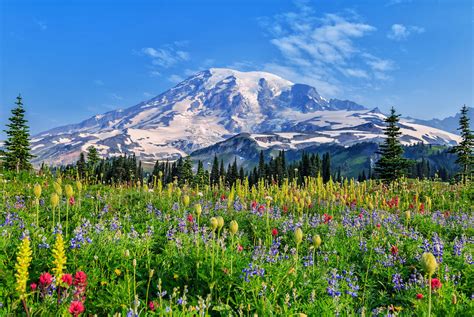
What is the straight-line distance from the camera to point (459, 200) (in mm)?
14688

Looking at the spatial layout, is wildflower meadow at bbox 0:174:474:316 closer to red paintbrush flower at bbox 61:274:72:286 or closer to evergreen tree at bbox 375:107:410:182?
red paintbrush flower at bbox 61:274:72:286

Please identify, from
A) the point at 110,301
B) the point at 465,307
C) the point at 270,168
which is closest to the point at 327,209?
the point at 465,307

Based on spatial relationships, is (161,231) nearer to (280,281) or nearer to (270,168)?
(280,281)

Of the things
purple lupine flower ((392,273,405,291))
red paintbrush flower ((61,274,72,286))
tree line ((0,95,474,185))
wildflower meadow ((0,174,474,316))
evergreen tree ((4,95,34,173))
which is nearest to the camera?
red paintbrush flower ((61,274,72,286))

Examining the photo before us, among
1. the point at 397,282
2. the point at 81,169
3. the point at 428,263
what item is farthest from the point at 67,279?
the point at 81,169

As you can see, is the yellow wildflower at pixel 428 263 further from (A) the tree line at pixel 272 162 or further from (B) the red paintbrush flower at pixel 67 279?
(A) the tree line at pixel 272 162

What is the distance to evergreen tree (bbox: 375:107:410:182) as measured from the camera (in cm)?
3017

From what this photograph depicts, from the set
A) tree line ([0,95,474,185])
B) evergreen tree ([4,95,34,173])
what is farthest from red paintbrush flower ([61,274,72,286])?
evergreen tree ([4,95,34,173])

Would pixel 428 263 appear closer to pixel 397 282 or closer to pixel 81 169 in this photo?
pixel 397 282

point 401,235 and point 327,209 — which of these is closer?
point 401,235

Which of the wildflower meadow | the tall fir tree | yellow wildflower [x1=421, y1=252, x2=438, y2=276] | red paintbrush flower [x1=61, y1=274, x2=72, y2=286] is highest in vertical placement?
the tall fir tree

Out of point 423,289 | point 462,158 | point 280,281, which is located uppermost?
point 462,158

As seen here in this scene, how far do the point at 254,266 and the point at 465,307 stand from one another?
2.27 metres

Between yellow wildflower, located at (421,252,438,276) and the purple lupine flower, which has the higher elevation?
yellow wildflower, located at (421,252,438,276)
